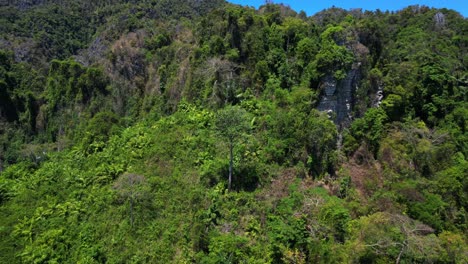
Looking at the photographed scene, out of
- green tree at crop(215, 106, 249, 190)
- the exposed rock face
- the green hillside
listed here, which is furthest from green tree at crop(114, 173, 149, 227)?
the exposed rock face

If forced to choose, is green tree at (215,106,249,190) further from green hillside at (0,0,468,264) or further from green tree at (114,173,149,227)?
green tree at (114,173,149,227)

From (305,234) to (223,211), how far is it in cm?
517

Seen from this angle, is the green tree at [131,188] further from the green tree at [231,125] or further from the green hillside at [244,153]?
the green tree at [231,125]

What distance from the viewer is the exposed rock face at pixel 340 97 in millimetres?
28031

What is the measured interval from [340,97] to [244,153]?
934 centimetres

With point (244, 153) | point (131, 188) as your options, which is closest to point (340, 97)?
point (244, 153)

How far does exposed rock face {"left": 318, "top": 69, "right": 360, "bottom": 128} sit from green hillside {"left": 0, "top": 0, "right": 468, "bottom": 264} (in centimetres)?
11

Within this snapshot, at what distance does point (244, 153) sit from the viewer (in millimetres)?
25000

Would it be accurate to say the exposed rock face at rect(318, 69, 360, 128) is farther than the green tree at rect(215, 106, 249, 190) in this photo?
Yes

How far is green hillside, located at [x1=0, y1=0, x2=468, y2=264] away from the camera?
21.7 metres

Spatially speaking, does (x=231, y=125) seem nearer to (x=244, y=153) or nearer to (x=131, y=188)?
(x=244, y=153)

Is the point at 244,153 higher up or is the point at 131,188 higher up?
the point at 244,153

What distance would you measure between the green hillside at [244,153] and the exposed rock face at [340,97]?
110mm

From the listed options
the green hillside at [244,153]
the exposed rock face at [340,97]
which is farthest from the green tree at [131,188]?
the exposed rock face at [340,97]
